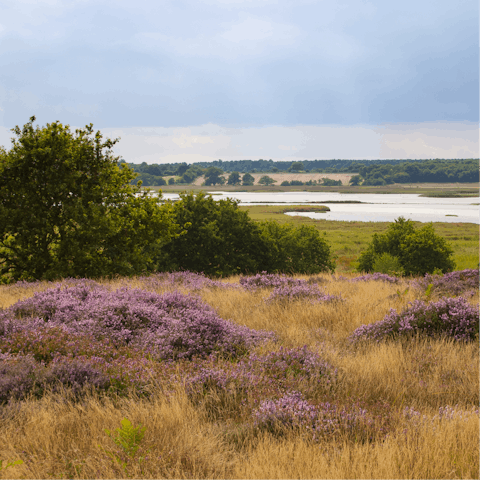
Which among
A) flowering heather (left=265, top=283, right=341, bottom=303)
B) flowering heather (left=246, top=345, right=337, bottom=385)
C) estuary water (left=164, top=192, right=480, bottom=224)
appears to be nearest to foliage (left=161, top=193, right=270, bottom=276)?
flowering heather (left=265, top=283, right=341, bottom=303)

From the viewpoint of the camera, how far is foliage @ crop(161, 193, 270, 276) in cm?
2553

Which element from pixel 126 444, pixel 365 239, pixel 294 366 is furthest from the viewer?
pixel 365 239

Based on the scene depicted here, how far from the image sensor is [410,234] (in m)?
34.4

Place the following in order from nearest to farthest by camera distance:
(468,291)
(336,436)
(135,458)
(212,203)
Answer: (135,458) < (336,436) < (468,291) < (212,203)

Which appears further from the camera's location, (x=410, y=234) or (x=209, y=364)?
(x=410, y=234)

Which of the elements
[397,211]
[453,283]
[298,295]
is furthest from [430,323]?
[397,211]

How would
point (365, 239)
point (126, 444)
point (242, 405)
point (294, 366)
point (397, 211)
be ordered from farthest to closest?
point (397, 211) < point (365, 239) < point (294, 366) < point (242, 405) < point (126, 444)

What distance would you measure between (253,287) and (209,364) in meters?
6.46

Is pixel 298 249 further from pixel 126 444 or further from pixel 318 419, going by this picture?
pixel 126 444

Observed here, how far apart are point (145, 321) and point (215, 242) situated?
18126mm

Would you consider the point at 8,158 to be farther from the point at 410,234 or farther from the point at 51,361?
the point at 410,234

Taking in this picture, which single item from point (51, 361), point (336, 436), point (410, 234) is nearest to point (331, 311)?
point (336, 436)

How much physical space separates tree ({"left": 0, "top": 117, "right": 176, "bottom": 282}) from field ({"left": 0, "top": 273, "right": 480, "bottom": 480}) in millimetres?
9054

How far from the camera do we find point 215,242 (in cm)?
2584
